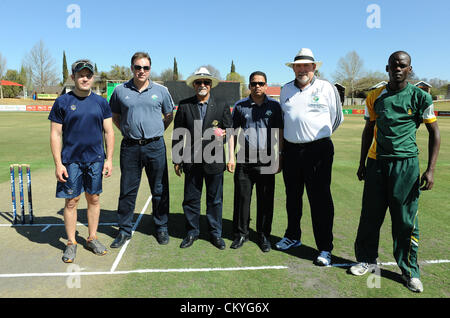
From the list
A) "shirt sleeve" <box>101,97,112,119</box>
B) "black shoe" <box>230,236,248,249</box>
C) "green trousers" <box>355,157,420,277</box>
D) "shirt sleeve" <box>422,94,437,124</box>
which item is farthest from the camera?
"black shoe" <box>230,236,248,249</box>

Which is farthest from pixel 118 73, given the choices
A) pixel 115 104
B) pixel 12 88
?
pixel 115 104

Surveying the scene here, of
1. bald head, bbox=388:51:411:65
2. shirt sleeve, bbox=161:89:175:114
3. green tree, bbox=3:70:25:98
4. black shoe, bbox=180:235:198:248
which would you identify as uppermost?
green tree, bbox=3:70:25:98

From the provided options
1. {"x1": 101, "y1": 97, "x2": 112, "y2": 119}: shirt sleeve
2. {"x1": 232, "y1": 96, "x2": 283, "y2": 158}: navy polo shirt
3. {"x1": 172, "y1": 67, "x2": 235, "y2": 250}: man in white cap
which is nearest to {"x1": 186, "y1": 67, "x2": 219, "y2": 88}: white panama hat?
{"x1": 172, "y1": 67, "x2": 235, "y2": 250}: man in white cap

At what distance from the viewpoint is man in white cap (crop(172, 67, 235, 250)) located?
429 cm

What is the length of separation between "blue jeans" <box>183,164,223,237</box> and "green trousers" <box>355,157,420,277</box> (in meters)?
1.86

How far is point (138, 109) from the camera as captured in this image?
4285 millimetres

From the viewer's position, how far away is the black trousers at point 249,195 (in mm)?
4301

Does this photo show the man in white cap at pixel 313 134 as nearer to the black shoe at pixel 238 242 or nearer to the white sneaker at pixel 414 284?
the white sneaker at pixel 414 284

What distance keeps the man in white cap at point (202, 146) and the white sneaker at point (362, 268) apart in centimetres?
163

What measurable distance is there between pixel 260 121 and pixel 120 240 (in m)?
2.50

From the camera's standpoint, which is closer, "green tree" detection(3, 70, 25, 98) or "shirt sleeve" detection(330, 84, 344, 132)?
"shirt sleeve" detection(330, 84, 344, 132)

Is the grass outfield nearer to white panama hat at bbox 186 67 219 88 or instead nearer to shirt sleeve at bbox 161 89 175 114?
shirt sleeve at bbox 161 89 175 114

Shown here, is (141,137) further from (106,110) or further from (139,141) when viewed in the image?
(106,110)
